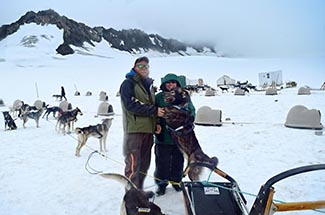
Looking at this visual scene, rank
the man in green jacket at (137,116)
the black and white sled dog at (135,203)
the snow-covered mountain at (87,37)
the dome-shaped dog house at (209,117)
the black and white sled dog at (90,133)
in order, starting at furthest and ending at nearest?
the snow-covered mountain at (87,37)
the dome-shaped dog house at (209,117)
the black and white sled dog at (90,133)
the man in green jacket at (137,116)
the black and white sled dog at (135,203)

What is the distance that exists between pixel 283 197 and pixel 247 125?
18.6ft

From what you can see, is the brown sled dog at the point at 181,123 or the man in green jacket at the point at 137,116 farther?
the brown sled dog at the point at 181,123

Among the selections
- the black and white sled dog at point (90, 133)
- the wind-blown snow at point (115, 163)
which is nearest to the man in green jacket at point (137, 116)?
the wind-blown snow at point (115, 163)

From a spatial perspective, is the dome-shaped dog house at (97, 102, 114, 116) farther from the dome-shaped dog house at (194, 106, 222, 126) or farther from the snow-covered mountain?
the snow-covered mountain

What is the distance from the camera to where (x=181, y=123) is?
3.15 m

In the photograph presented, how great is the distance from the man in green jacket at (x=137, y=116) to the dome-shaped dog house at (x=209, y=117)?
6.15 meters

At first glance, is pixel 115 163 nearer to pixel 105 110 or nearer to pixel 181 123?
pixel 181 123

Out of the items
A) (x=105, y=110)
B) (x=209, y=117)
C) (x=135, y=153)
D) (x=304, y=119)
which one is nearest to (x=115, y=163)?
(x=135, y=153)

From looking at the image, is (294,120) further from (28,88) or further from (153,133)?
(28,88)

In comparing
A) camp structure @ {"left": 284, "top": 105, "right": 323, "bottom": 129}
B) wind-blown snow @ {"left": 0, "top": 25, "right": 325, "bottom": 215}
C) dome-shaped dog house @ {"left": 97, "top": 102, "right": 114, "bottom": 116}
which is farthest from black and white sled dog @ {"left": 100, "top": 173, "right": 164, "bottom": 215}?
dome-shaped dog house @ {"left": 97, "top": 102, "right": 114, "bottom": 116}

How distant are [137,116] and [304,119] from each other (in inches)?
253

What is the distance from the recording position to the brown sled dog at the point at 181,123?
123 inches

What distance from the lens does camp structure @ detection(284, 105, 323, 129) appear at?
25.2ft

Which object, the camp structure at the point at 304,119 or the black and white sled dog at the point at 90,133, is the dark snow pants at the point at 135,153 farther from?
the camp structure at the point at 304,119
